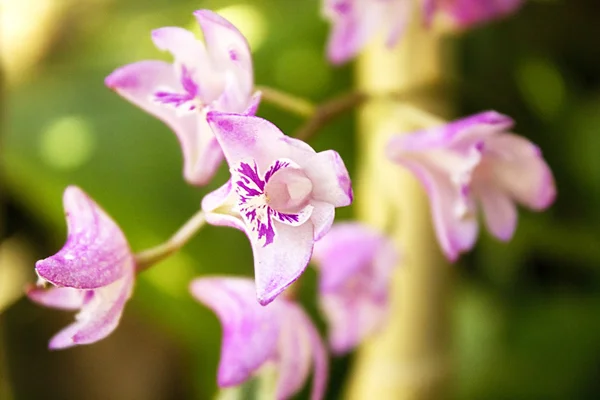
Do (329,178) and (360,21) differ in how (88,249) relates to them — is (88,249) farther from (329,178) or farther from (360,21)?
(360,21)

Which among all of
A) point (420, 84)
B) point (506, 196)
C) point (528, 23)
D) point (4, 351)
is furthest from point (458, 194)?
point (4, 351)

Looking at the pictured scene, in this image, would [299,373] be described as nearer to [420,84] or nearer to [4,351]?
[420,84]

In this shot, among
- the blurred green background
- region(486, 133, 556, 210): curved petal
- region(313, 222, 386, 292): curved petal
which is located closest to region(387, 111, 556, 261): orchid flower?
region(486, 133, 556, 210): curved petal

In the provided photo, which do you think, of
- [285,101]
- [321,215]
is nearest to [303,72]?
[285,101]

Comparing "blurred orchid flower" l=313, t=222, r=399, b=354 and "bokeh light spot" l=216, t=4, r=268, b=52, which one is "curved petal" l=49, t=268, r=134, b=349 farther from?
"bokeh light spot" l=216, t=4, r=268, b=52

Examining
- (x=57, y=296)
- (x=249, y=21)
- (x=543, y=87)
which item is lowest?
(x=543, y=87)

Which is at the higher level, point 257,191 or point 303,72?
point 257,191
